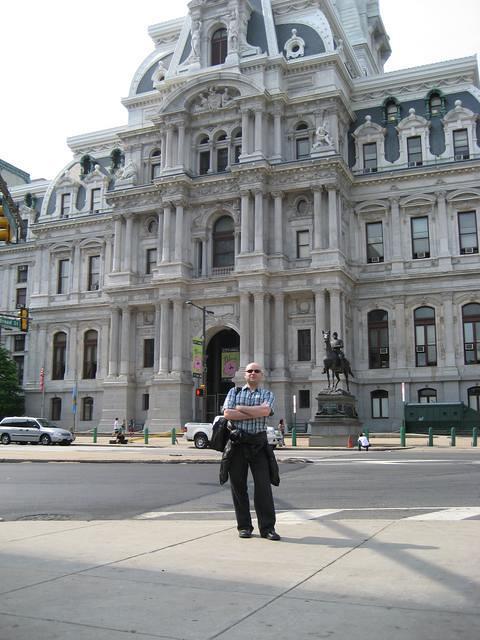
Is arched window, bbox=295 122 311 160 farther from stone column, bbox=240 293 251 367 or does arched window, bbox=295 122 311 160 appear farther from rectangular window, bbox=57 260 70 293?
rectangular window, bbox=57 260 70 293

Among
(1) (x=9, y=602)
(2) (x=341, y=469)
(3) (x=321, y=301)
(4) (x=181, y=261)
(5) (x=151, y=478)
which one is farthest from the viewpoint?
(4) (x=181, y=261)

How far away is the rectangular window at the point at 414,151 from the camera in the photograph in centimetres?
5334

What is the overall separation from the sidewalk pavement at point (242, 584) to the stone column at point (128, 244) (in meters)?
48.2

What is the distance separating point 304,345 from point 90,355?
67.9 ft

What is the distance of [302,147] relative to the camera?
53.9 m

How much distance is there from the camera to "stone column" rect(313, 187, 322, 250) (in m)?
49.6

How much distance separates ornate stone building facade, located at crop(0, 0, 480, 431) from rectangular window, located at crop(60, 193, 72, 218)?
694cm

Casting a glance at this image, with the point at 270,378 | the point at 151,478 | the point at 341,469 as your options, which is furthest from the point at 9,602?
the point at 270,378

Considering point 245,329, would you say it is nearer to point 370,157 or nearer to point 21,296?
point 370,157

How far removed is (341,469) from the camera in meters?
18.9

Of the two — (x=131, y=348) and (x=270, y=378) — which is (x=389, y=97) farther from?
(x=131, y=348)

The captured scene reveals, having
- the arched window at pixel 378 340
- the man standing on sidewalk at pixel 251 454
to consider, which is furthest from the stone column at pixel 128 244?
the man standing on sidewalk at pixel 251 454

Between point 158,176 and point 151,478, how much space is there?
41907 mm

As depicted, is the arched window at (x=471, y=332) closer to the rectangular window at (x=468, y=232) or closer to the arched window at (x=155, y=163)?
the rectangular window at (x=468, y=232)
